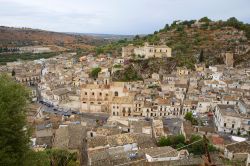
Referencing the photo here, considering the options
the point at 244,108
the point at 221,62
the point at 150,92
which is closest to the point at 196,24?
the point at 221,62

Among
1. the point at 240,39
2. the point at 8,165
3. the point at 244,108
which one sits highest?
the point at 240,39

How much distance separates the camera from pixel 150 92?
47344 mm

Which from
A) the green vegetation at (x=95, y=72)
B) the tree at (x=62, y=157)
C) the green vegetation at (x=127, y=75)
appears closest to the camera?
the tree at (x=62, y=157)

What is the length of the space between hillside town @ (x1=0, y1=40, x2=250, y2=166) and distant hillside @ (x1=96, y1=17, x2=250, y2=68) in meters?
3.81

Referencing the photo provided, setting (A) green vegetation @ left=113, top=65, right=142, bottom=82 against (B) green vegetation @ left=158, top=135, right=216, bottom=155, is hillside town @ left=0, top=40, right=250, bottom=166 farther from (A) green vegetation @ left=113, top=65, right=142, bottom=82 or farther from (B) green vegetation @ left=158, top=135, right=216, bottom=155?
(A) green vegetation @ left=113, top=65, right=142, bottom=82

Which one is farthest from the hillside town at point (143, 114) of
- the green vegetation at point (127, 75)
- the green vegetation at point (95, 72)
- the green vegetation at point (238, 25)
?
the green vegetation at point (238, 25)

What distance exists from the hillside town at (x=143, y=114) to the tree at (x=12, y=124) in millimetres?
9447

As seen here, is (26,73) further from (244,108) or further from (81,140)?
(244,108)

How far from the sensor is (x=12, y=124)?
33.2ft

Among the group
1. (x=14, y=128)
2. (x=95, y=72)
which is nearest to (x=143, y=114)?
(x=95, y=72)

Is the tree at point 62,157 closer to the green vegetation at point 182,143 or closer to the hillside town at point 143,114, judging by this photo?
the hillside town at point 143,114

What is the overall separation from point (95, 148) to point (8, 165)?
15942 mm

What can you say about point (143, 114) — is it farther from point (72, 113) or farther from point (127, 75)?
point (127, 75)

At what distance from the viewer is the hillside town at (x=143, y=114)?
24.5 m
